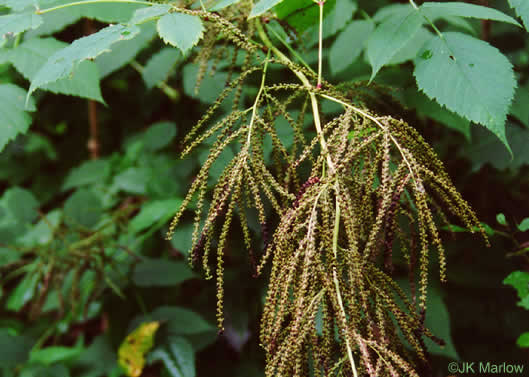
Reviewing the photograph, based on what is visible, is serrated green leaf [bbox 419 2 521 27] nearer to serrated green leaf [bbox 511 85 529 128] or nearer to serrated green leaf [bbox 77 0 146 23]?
serrated green leaf [bbox 511 85 529 128]

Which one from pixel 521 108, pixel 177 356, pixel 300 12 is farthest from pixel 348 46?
pixel 177 356

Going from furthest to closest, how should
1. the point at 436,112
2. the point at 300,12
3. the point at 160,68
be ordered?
the point at 160,68 < the point at 436,112 < the point at 300,12

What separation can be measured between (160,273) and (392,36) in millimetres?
→ 1452

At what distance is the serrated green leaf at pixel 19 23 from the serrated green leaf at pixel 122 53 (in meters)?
0.63

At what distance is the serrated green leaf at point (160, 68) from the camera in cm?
203

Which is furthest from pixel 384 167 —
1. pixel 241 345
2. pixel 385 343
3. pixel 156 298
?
pixel 156 298

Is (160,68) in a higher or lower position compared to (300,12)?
lower

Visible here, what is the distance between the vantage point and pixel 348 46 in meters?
1.76

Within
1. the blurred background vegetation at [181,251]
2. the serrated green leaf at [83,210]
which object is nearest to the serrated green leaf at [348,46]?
the blurred background vegetation at [181,251]

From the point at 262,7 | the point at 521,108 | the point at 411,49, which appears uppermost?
the point at 262,7

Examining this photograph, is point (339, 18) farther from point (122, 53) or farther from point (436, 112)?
point (122, 53)

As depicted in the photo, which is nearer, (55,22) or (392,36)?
(392,36)

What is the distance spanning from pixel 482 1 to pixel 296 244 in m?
1.40

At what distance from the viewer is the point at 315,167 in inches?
32.9
